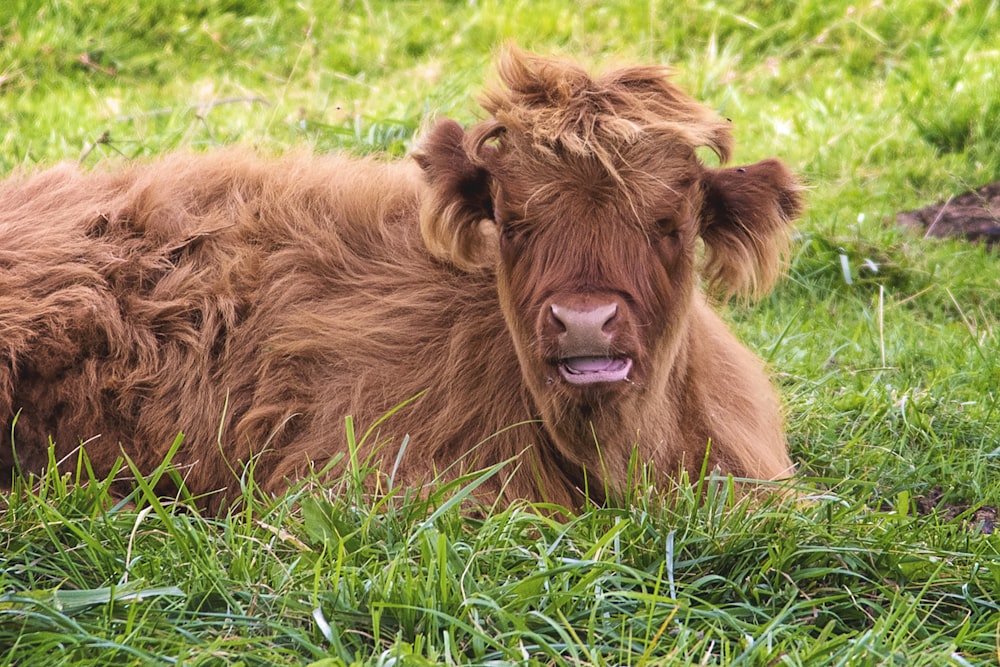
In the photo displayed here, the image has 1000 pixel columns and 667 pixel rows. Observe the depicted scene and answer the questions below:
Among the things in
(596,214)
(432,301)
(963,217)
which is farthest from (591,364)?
(963,217)

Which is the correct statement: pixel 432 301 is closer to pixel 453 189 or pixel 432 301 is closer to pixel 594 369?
pixel 453 189

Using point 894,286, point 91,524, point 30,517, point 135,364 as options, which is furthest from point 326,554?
point 894,286

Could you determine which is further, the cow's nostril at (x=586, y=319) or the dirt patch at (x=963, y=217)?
the dirt patch at (x=963, y=217)

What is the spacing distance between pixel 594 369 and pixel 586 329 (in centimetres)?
13

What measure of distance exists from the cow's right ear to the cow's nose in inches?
25.0

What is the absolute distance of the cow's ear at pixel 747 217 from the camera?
12.9ft

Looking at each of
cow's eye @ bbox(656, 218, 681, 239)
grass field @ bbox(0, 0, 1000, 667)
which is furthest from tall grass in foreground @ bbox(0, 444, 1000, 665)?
cow's eye @ bbox(656, 218, 681, 239)

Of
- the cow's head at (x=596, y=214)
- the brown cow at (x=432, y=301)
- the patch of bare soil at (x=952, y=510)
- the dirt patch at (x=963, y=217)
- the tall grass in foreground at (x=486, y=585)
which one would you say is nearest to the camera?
the tall grass in foreground at (x=486, y=585)

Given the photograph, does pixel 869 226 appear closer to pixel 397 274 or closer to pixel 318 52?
pixel 397 274

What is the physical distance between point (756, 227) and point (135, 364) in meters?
2.19

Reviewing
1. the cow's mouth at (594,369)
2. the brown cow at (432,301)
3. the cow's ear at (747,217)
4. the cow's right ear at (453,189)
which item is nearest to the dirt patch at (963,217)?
the brown cow at (432,301)

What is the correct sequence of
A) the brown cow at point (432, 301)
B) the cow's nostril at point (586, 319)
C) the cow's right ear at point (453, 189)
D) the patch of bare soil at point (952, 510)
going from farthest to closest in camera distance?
the patch of bare soil at point (952, 510), the cow's right ear at point (453, 189), the brown cow at point (432, 301), the cow's nostril at point (586, 319)

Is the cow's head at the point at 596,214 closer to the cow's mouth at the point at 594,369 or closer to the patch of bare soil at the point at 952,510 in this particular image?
the cow's mouth at the point at 594,369

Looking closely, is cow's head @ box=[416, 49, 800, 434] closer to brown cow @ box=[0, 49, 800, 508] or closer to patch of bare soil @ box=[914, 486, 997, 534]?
brown cow @ box=[0, 49, 800, 508]
